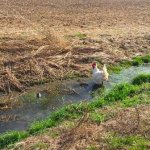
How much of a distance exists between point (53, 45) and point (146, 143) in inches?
356

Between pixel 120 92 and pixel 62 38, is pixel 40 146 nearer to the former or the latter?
pixel 120 92

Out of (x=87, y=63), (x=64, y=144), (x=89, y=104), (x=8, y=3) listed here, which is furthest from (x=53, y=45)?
(x=8, y=3)

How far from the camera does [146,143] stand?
988 cm

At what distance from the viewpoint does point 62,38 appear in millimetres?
18844

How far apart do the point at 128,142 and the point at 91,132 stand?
0.91 metres

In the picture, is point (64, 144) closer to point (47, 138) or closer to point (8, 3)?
point (47, 138)

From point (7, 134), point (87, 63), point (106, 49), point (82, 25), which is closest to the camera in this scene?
point (7, 134)


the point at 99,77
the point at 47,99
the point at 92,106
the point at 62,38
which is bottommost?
the point at 47,99

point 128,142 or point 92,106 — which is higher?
point 128,142

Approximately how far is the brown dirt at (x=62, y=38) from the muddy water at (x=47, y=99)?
0.61 m

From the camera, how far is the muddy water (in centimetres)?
1248

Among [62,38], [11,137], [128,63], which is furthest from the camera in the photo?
[62,38]

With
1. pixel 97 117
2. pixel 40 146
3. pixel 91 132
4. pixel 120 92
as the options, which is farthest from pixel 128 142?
pixel 120 92

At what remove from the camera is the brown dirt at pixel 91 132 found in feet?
32.7
